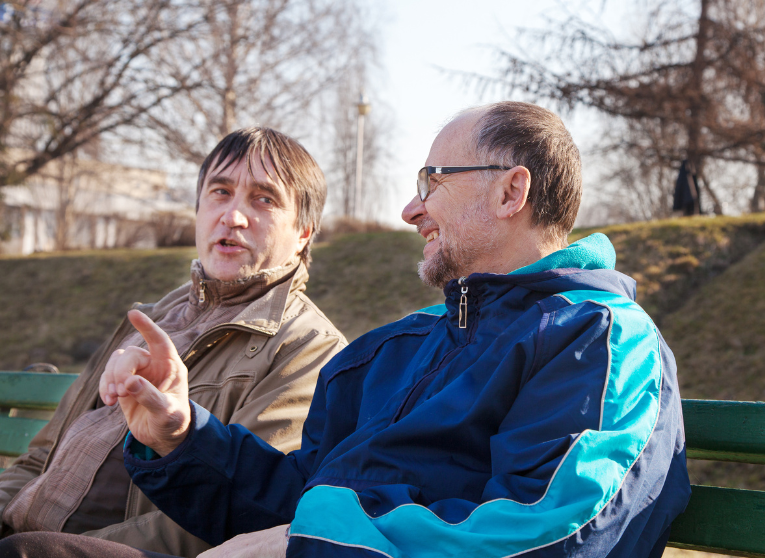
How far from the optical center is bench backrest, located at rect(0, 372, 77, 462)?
128 inches

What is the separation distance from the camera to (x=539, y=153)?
194 centimetres

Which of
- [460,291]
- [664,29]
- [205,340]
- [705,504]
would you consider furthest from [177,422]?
[664,29]

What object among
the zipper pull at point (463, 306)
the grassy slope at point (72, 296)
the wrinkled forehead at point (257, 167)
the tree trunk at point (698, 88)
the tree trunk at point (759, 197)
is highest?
the tree trunk at point (698, 88)

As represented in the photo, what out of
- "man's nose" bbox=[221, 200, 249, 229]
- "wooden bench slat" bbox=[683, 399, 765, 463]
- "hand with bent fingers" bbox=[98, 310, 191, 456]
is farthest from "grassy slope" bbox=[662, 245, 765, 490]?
→ "hand with bent fingers" bbox=[98, 310, 191, 456]

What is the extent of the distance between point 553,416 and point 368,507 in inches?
17.1

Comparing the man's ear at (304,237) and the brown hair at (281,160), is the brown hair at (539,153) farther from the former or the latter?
the man's ear at (304,237)

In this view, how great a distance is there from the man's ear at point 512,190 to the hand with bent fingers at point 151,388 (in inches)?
38.2

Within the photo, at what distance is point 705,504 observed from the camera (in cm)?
186

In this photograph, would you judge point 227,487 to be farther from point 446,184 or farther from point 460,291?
point 446,184

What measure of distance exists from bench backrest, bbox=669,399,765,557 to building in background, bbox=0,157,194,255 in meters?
12.5

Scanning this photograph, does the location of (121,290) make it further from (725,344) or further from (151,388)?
(151,388)

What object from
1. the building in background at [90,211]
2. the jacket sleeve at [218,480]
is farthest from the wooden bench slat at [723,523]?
the building in background at [90,211]

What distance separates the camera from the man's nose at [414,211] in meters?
2.18

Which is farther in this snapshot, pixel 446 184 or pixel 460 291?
pixel 446 184
